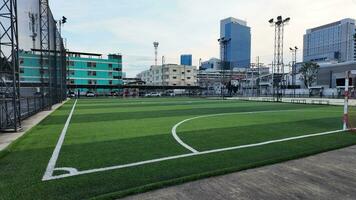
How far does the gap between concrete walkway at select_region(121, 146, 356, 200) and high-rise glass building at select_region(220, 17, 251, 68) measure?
3799 inches

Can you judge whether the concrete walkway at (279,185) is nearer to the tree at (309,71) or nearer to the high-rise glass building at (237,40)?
the tree at (309,71)

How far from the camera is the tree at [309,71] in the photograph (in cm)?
8088

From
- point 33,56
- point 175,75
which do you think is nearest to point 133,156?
point 33,56

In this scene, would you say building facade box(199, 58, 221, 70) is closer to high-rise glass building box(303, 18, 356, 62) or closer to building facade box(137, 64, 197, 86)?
building facade box(137, 64, 197, 86)

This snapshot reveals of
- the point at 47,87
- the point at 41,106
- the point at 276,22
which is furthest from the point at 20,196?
the point at 276,22

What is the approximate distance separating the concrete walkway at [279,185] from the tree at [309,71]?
84311 mm

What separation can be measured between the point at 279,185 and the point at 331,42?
6889cm

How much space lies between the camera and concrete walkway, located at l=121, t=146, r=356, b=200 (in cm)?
398

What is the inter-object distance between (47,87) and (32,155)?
17063 millimetres

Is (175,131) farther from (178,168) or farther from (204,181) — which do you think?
(204,181)

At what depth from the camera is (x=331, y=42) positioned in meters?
62.0

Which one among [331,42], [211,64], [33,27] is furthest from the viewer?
A: [211,64]

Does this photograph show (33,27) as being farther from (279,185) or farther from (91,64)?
(91,64)

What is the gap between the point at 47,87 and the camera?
70.6 feet
